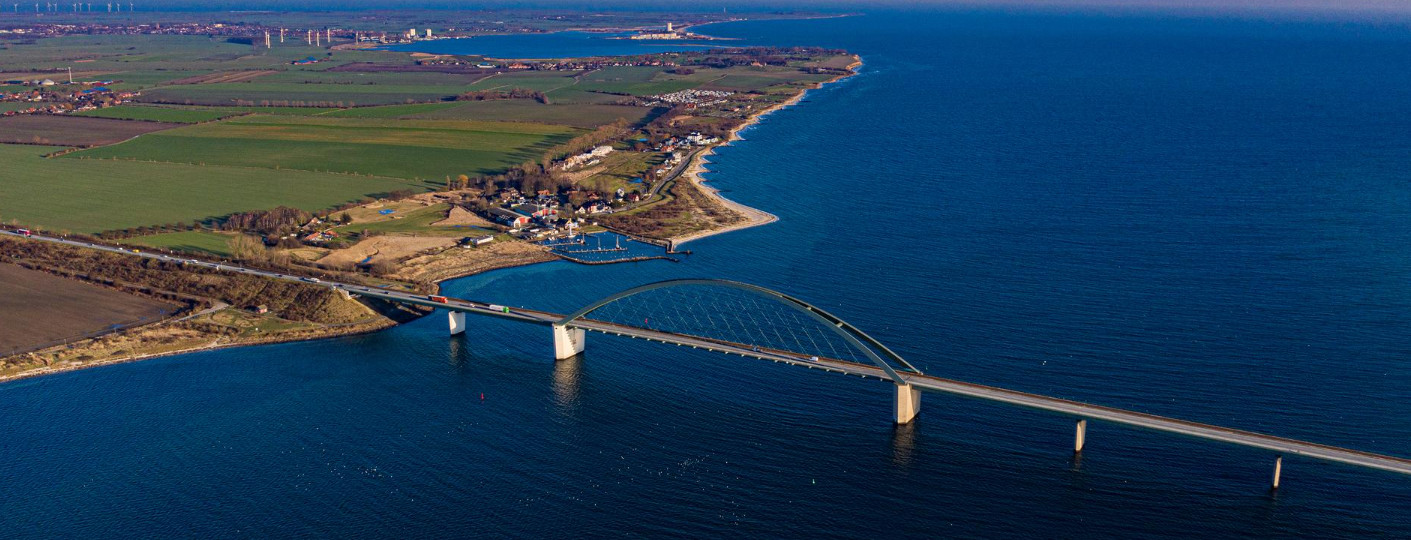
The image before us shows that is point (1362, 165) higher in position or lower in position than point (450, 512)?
higher

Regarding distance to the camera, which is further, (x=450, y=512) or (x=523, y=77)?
(x=523, y=77)

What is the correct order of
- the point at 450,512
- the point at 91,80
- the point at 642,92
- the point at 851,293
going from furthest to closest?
the point at 91,80
the point at 642,92
the point at 851,293
the point at 450,512

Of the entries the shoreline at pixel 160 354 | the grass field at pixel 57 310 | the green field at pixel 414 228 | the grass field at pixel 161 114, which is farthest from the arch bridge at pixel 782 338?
the grass field at pixel 161 114

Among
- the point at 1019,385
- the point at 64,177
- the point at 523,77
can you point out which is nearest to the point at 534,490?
the point at 1019,385

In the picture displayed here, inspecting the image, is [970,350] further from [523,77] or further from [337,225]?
[523,77]

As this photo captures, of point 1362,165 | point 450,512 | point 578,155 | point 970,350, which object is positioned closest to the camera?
point 450,512

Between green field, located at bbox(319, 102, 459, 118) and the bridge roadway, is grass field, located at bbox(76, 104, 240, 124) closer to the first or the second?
green field, located at bbox(319, 102, 459, 118)
